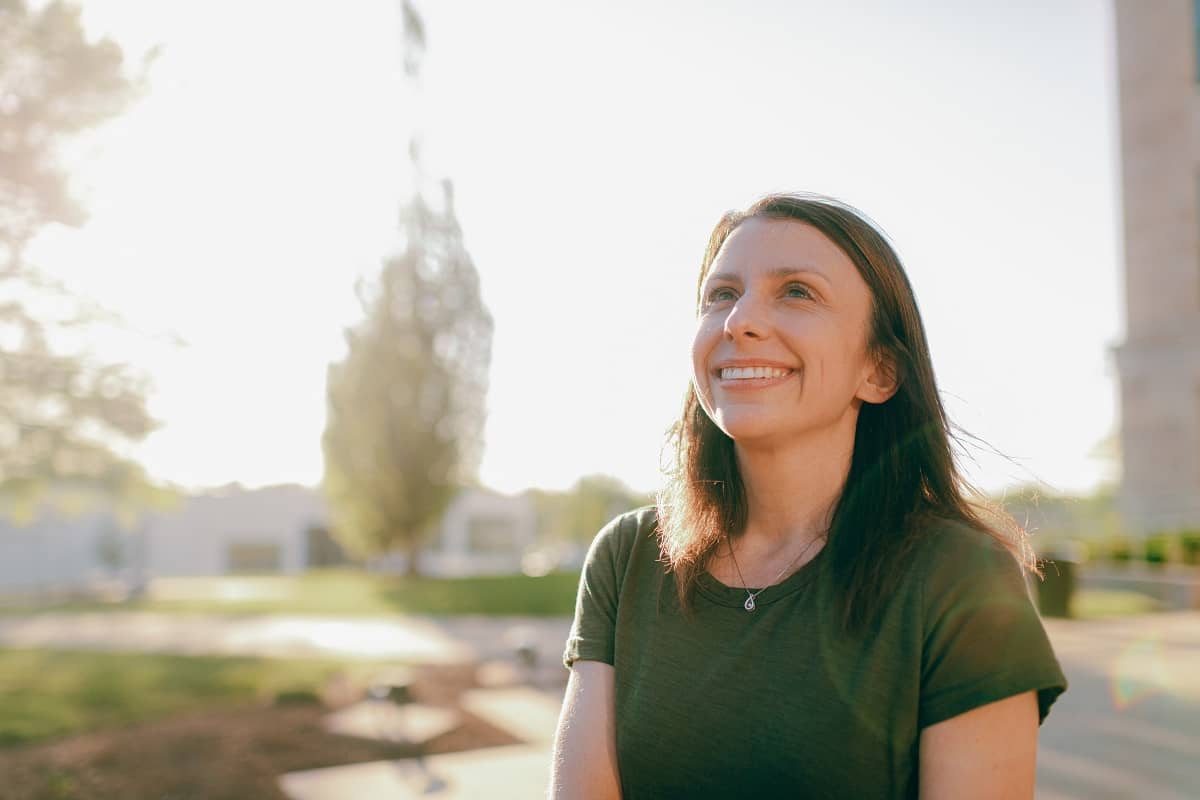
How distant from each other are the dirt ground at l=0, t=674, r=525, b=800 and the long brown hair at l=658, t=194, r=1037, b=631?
4952 millimetres

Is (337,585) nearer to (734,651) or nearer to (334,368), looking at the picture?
(334,368)

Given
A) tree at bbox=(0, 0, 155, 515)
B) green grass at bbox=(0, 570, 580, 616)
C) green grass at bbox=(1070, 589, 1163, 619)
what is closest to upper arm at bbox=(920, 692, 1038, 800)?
tree at bbox=(0, 0, 155, 515)

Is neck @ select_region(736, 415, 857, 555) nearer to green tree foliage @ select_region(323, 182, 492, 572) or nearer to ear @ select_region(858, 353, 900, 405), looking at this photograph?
ear @ select_region(858, 353, 900, 405)

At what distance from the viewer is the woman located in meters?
1.64

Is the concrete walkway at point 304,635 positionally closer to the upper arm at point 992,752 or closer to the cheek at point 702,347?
the cheek at point 702,347

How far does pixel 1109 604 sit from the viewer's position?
13.5 metres

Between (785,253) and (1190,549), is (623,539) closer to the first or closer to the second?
(785,253)

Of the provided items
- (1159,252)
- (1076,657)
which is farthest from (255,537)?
(1076,657)

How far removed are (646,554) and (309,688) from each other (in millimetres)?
8117

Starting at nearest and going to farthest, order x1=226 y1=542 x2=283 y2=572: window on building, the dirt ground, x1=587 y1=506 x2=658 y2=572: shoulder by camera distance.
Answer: x1=587 y1=506 x2=658 y2=572: shoulder < the dirt ground < x1=226 y1=542 x2=283 y2=572: window on building

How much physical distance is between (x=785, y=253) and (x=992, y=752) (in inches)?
37.8

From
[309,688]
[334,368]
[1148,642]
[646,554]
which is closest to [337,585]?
[334,368]

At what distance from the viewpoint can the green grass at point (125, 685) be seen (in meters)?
8.33

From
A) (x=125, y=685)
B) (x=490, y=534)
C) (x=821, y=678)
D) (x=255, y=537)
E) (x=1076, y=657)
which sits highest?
(x=821, y=678)
